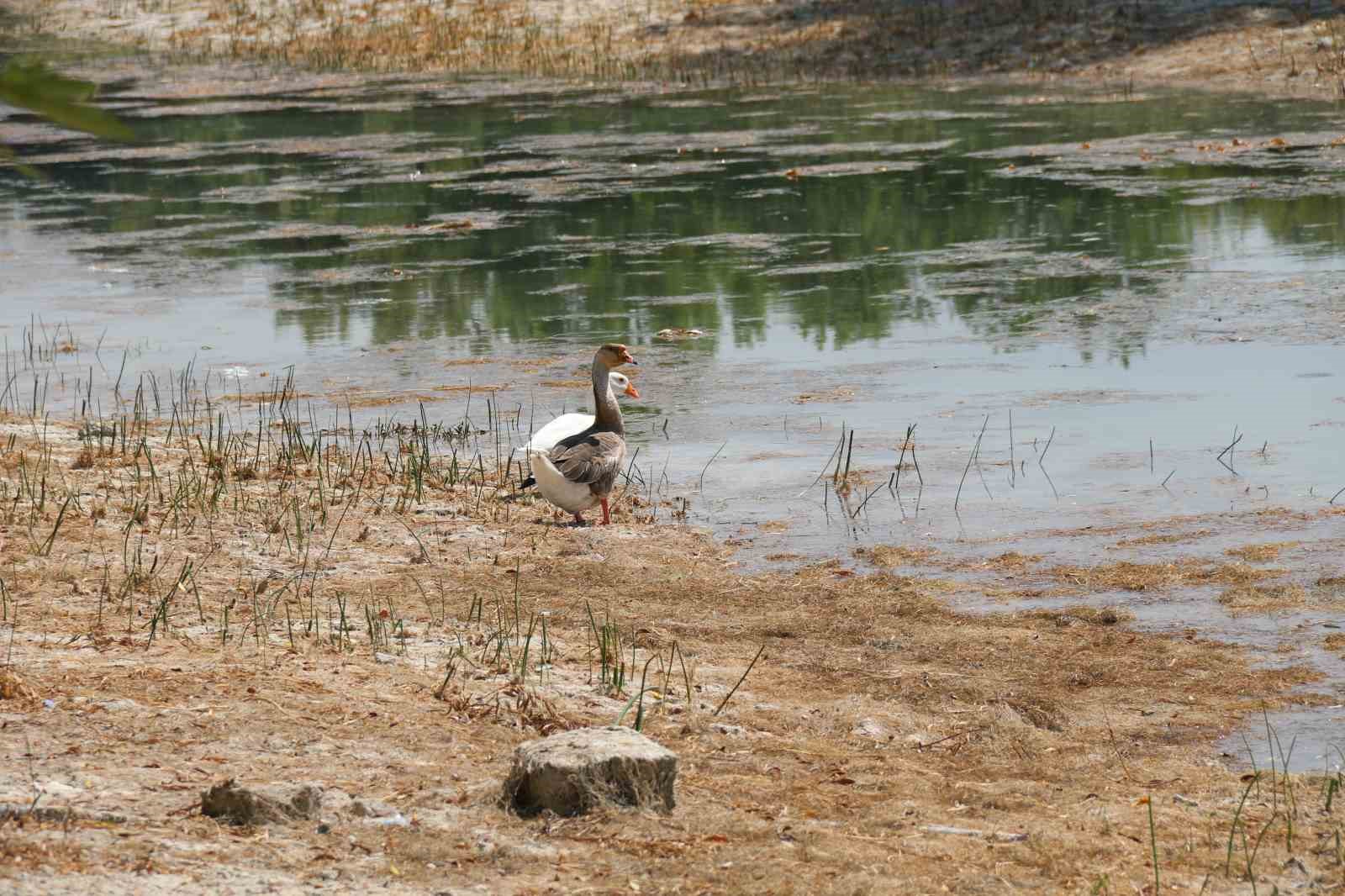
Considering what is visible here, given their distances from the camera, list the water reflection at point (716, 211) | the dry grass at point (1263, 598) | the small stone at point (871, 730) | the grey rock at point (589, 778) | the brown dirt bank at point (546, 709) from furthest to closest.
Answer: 1. the water reflection at point (716, 211)
2. the dry grass at point (1263, 598)
3. the small stone at point (871, 730)
4. the grey rock at point (589, 778)
5. the brown dirt bank at point (546, 709)

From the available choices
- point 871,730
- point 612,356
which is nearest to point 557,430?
point 612,356

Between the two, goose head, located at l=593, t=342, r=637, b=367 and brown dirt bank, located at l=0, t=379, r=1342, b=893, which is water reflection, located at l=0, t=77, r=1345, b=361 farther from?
brown dirt bank, located at l=0, t=379, r=1342, b=893

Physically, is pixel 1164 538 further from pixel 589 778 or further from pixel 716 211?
pixel 716 211

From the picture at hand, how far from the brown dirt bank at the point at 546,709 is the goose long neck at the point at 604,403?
0.62 metres

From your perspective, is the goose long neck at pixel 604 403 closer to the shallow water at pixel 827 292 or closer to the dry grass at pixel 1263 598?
the shallow water at pixel 827 292

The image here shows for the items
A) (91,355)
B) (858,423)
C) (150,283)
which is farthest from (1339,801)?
(150,283)

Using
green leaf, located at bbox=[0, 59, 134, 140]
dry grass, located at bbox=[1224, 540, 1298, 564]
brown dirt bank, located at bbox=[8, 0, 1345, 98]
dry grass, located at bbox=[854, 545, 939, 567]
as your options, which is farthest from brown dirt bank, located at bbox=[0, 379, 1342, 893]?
brown dirt bank, located at bbox=[8, 0, 1345, 98]

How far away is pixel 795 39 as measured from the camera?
35.6m

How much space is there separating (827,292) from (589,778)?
11.0m

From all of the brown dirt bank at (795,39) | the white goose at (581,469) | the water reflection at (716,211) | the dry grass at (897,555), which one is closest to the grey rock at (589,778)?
the dry grass at (897,555)

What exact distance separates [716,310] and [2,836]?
435 inches

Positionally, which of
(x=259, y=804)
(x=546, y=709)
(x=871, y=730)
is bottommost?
(x=871, y=730)

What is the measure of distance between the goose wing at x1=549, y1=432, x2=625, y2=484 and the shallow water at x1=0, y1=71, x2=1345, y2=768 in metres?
0.61

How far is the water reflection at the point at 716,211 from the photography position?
15.6 meters
